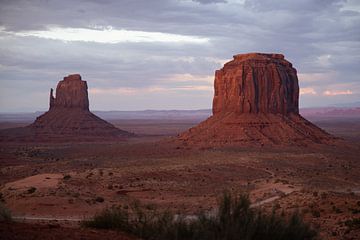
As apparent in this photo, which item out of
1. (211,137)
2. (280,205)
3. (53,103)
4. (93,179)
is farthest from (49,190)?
(53,103)

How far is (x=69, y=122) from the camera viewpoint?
98.4 m

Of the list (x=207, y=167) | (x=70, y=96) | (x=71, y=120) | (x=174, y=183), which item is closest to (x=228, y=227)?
(x=174, y=183)

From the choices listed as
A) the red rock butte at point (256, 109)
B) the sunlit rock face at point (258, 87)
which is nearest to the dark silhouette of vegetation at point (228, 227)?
the red rock butte at point (256, 109)

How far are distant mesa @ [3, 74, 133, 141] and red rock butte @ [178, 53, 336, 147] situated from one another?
2923cm

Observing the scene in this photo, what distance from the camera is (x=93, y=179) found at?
117 feet

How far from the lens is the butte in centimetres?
9253

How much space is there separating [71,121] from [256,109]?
4373cm

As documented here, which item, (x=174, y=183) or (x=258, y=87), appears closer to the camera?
(x=174, y=183)

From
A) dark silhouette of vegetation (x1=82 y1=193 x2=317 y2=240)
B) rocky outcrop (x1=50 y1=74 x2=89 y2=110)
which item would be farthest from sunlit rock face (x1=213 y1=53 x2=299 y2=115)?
dark silhouette of vegetation (x1=82 y1=193 x2=317 y2=240)

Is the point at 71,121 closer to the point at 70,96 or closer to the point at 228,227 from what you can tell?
the point at 70,96

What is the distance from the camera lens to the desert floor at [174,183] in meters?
19.6

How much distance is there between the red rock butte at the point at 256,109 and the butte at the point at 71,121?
2950cm

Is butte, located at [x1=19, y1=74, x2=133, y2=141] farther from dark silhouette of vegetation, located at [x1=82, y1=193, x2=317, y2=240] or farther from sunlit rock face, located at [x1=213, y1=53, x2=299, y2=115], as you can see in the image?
dark silhouette of vegetation, located at [x1=82, y1=193, x2=317, y2=240]

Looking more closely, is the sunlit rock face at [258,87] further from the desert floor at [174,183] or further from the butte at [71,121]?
the butte at [71,121]
